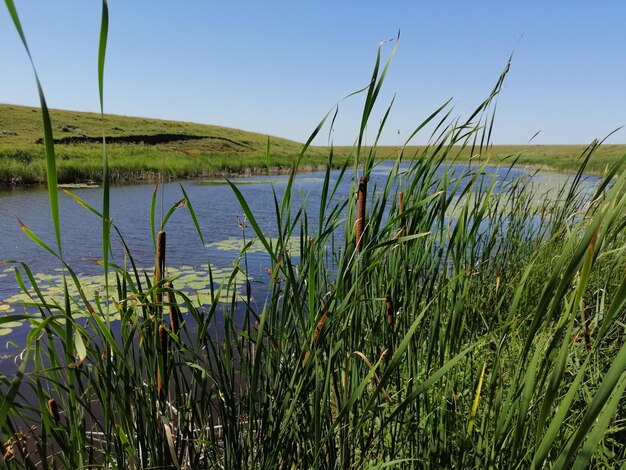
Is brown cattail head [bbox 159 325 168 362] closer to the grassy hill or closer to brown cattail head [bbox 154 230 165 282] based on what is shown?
brown cattail head [bbox 154 230 165 282]

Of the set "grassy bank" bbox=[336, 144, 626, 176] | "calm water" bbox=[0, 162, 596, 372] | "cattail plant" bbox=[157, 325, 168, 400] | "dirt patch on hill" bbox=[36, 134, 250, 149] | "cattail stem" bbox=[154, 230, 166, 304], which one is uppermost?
"dirt patch on hill" bbox=[36, 134, 250, 149]

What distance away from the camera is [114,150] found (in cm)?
2656

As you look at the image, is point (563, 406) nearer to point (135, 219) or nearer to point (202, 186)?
point (135, 219)

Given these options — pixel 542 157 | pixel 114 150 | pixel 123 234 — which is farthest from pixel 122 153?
pixel 542 157

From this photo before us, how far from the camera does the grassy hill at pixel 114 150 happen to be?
16453mm

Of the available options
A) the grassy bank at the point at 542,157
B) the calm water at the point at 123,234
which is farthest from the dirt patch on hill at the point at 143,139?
the grassy bank at the point at 542,157

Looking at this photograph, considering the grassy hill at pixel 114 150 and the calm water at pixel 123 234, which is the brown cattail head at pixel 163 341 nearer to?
the grassy hill at pixel 114 150

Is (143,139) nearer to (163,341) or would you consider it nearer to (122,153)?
(122,153)

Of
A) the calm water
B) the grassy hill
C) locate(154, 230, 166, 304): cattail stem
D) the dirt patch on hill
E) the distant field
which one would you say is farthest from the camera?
the dirt patch on hill

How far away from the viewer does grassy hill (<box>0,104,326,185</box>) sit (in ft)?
54.0

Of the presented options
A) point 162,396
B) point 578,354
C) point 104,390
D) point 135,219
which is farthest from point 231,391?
point 135,219

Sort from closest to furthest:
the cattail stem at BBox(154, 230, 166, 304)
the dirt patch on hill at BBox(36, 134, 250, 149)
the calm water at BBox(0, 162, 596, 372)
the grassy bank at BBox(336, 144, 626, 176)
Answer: the cattail stem at BBox(154, 230, 166, 304) → the grassy bank at BBox(336, 144, 626, 176) → the calm water at BBox(0, 162, 596, 372) → the dirt patch on hill at BBox(36, 134, 250, 149)

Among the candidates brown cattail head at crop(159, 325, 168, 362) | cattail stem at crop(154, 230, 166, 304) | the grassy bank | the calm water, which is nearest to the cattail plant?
brown cattail head at crop(159, 325, 168, 362)

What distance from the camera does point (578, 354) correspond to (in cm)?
168
